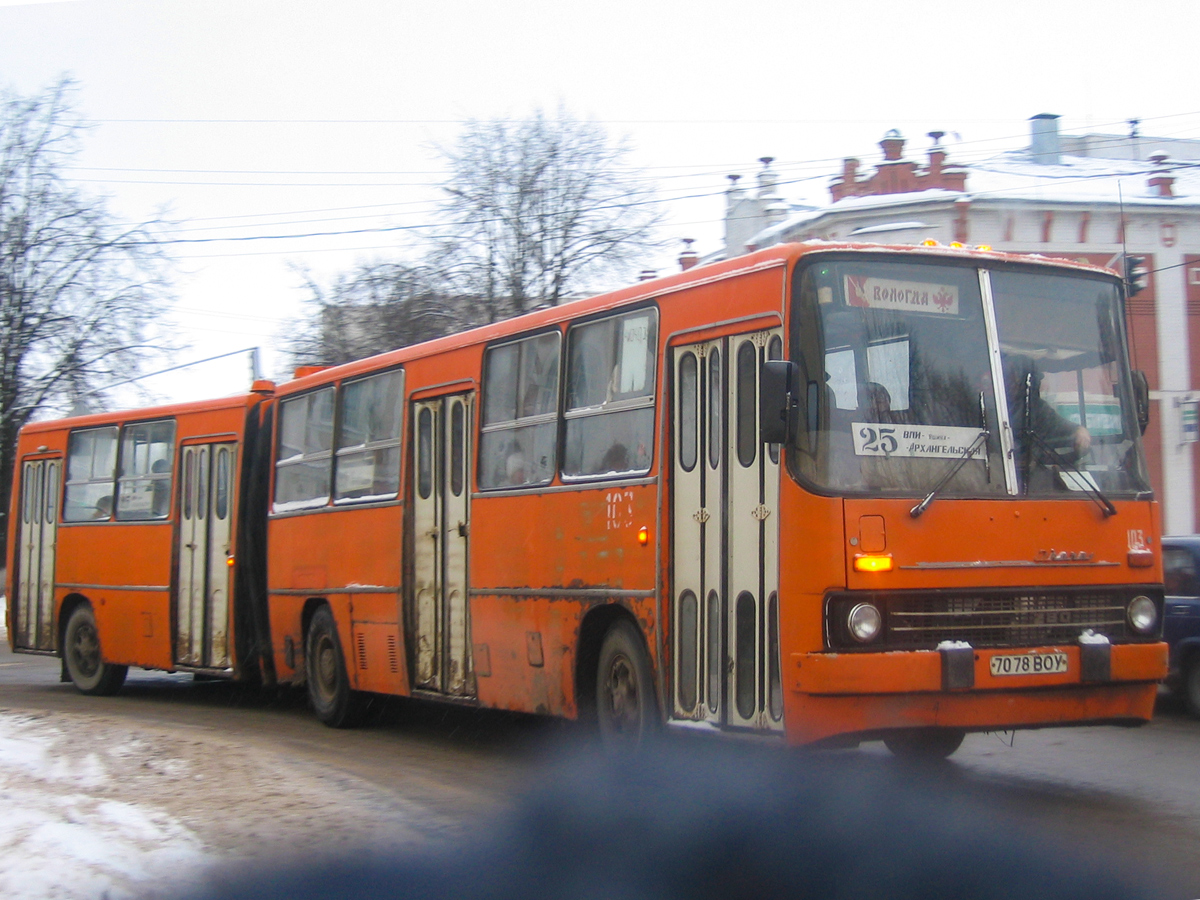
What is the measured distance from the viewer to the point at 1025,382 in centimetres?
768

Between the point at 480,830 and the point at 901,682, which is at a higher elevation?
the point at 901,682

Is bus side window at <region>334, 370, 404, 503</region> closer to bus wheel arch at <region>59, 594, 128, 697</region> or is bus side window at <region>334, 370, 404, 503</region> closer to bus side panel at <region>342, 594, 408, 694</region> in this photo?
bus side panel at <region>342, 594, 408, 694</region>

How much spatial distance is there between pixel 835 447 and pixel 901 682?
A: 3.83 ft

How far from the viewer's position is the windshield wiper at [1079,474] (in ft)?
25.1

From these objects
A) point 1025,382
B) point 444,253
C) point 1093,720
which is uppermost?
point 444,253

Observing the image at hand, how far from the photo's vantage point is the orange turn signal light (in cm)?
708

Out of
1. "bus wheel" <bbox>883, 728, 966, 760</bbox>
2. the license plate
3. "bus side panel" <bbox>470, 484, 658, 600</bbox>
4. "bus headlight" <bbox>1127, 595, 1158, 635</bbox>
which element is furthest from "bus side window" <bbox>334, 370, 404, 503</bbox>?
"bus headlight" <bbox>1127, 595, 1158, 635</bbox>

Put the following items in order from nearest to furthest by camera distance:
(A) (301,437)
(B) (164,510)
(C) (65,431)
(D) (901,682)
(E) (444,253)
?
(D) (901,682) → (A) (301,437) → (B) (164,510) → (C) (65,431) → (E) (444,253)

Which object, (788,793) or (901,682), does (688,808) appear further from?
(901,682)

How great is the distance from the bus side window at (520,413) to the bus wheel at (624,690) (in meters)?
1.32

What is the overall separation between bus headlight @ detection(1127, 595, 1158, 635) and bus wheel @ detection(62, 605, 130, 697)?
1169 cm

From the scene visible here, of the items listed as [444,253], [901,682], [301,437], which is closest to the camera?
[901,682]

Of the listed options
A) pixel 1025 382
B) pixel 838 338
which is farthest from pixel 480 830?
pixel 1025 382

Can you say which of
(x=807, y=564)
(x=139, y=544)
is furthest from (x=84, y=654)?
(x=807, y=564)
